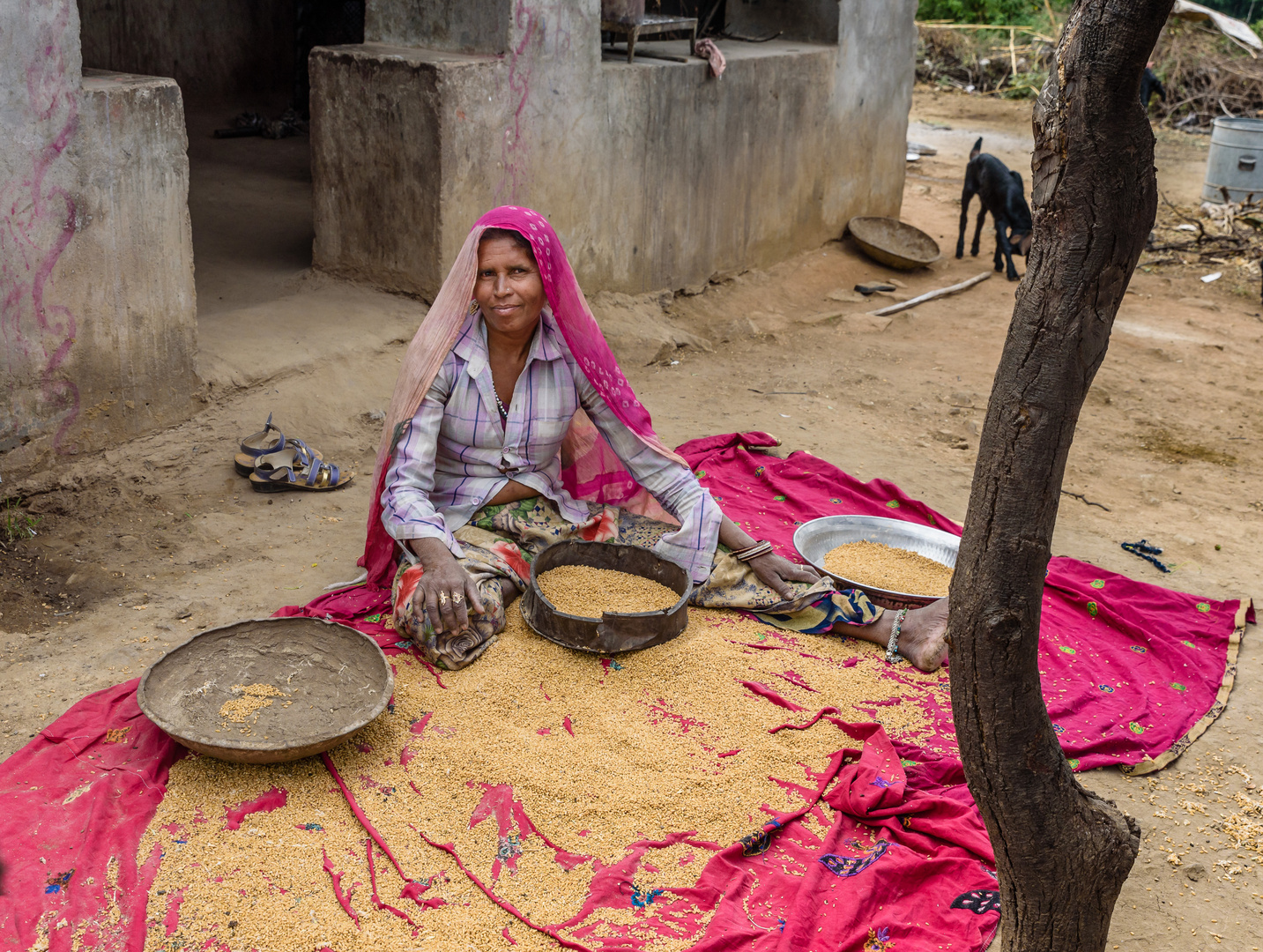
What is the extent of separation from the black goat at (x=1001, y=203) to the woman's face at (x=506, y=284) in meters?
5.96

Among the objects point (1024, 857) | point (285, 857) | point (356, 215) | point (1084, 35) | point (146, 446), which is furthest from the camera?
point (356, 215)

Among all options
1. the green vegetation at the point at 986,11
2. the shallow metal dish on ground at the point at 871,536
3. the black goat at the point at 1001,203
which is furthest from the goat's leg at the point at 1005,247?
the green vegetation at the point at 986,11

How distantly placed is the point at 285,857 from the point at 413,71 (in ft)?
11.8

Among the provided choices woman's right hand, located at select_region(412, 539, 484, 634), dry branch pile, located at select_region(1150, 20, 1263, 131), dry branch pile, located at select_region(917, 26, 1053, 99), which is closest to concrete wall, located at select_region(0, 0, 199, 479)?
woman's right hand, located at select_region(412, 539, 484, 634)

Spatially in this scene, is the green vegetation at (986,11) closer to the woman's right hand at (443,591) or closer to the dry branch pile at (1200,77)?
the dry branch pile at (1200,77)

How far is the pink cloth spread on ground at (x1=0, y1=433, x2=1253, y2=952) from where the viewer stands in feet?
6.99

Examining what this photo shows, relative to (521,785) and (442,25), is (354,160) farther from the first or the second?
(521,785)

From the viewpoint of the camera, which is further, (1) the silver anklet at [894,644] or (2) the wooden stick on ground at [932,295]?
(2) the wooden stick on ground at [932,295]

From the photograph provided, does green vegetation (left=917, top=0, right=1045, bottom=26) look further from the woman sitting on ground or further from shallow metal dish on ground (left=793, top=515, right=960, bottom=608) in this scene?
the woman sitting on ground

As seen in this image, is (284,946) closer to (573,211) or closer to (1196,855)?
(1196,855)

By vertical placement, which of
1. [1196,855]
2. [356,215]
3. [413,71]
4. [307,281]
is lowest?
[1196,855]

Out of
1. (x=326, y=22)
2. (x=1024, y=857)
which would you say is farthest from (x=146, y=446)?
(x=326, y=22)

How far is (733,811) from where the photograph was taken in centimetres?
247

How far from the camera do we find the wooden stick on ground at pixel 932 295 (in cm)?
716
